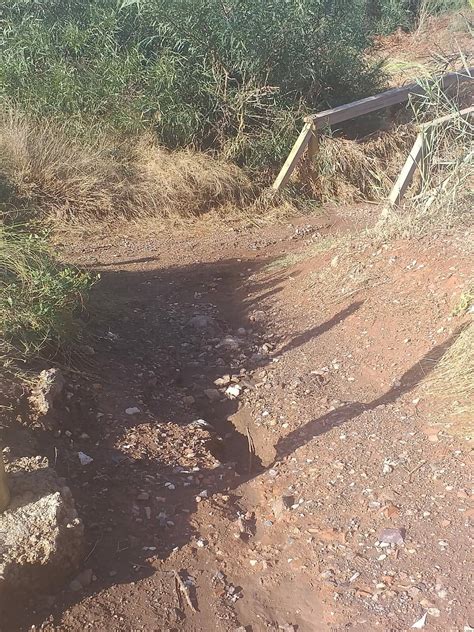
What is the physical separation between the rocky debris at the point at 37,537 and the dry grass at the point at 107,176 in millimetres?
4967

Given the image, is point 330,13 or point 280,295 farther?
point 330,13

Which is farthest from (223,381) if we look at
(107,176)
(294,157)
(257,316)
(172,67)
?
(172,67)

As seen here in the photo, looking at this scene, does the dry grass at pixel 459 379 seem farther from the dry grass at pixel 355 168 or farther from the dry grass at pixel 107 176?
the dry grass at pixel 355 168

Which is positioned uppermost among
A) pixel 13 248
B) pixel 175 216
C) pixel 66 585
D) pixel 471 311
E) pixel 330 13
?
pixel 330 13

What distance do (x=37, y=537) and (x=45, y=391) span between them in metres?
1.03

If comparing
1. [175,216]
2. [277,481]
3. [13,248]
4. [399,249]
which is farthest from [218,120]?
[277,481]

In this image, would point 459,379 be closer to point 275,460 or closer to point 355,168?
point 275,460

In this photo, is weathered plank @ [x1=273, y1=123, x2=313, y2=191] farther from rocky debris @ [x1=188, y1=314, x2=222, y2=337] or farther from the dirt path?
rocky debris @ [x1=188, y1=314, x2=222, y2=337]

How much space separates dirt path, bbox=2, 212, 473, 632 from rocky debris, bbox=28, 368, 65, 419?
0.13 metres

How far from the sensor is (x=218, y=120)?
858 centimetres

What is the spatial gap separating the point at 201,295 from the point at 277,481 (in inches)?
112

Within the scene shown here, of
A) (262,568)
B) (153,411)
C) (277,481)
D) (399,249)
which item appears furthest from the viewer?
(399,249)

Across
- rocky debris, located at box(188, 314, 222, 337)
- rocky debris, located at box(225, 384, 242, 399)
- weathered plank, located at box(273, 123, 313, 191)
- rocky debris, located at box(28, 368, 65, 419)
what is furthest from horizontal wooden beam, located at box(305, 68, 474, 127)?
rocky debris, located at box(28, 368, 65, 419)

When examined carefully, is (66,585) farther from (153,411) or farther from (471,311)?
(471,311)
